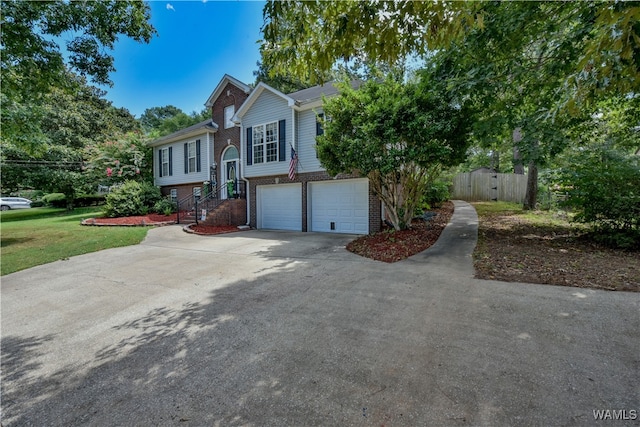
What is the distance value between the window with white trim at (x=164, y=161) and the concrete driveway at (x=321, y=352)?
14783 mm

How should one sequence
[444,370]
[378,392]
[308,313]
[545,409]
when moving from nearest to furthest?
[545,409], [378,392], [444,370], [308,313]

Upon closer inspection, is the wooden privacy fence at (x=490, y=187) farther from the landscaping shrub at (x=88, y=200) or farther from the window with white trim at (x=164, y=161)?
the landscaping shrub at (x=88, y=200)

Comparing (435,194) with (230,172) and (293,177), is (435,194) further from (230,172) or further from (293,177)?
(230,172)

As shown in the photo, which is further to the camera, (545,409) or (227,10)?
(227,10)

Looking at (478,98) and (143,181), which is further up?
(478,98)

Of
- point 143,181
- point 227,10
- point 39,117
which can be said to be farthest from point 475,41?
point 143,181

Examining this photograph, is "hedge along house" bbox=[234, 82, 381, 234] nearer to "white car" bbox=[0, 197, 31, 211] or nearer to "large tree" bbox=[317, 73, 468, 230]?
"large tree" bbox=[317, 73, 468, 230]

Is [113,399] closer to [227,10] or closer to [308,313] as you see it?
[308,313]

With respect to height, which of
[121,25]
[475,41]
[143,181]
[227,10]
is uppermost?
[227,10]

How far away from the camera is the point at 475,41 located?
6441mm

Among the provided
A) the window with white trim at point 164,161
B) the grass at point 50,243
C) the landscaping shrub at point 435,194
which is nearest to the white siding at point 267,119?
the grass at point 50,243

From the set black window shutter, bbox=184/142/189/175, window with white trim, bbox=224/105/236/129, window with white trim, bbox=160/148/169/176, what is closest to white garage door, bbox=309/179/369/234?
window with white trim, bbox=224/105/236/129

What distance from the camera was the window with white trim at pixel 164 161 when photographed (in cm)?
1869

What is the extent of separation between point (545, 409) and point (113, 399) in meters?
3.27
